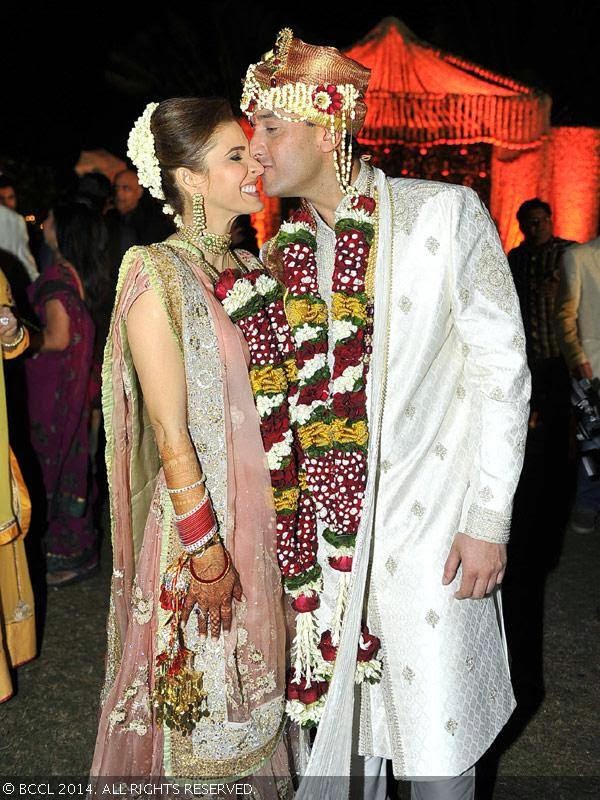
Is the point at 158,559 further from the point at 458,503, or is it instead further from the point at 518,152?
the point at 518,152

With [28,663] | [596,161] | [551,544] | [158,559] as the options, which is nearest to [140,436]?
[158,559]

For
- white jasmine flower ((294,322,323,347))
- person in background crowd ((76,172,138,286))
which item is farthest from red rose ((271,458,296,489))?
person in background crowd ((76,172,138,286))

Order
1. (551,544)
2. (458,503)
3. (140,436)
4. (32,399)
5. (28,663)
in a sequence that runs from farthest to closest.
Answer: (551,544) < (32,399) < (28,663) < (140,436) < (458,503)

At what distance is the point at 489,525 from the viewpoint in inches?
81.4

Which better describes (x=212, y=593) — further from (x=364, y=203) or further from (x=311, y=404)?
(x=364, y=203)

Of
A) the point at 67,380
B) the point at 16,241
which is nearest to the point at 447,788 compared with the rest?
the point at 67,380

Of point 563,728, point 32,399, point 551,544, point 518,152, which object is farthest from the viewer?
point 518,152

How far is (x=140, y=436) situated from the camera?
2332mm

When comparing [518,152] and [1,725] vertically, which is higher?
[518,152]

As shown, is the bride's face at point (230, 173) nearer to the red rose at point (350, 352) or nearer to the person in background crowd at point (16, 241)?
the red rose at point (350, 352)

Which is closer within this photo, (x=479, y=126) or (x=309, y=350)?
(x=309, y=350)

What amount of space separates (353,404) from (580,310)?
3.43 meters

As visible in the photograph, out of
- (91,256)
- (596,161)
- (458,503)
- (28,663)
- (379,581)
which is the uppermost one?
(596,161)

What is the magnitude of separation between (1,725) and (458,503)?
2.24 meters
